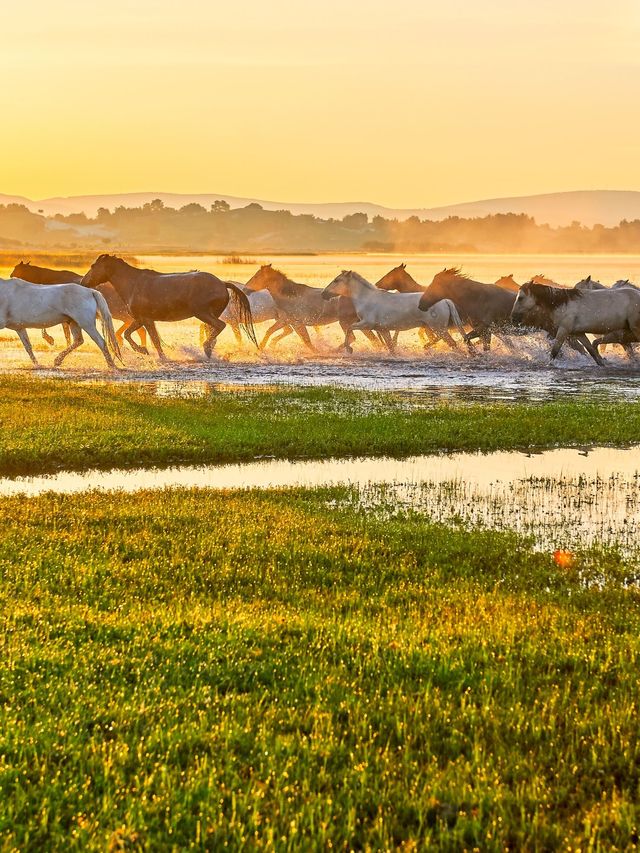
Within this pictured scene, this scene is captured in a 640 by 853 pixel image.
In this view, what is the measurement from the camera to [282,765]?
5.38 metres

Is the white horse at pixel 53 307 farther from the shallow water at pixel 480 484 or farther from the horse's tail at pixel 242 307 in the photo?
the shallow water at pixel 480 484

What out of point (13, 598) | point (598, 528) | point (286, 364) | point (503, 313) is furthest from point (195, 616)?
point (503, 313)

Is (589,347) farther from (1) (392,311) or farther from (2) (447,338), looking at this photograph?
(1) (392,311)

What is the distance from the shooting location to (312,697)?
630 centimetres

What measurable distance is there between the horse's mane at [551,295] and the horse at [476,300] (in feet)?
8.88

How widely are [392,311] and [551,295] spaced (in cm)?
563

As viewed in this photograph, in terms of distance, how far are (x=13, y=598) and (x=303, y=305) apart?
2637 centimetres

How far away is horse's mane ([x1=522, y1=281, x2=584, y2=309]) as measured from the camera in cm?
2905

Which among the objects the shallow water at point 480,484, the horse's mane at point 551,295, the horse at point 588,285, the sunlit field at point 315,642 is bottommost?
the shallow water at point 480,484

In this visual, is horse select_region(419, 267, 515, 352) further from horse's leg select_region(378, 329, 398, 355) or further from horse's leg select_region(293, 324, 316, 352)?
horse's leg select_region(293, 324, 316, 352)

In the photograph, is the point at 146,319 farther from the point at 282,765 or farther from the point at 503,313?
the point at 282,765

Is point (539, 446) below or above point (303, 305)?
below

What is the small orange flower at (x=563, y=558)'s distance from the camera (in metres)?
10.0

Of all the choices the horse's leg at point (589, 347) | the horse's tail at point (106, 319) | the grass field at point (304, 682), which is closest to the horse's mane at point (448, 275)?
the horse's leg at point (589, 347)
